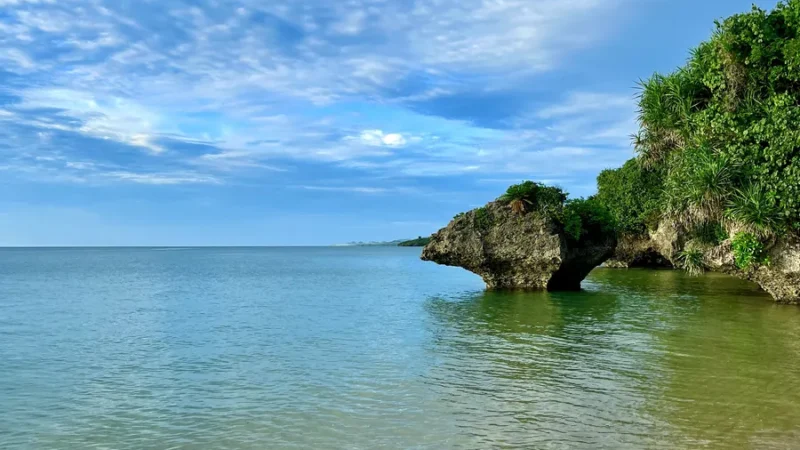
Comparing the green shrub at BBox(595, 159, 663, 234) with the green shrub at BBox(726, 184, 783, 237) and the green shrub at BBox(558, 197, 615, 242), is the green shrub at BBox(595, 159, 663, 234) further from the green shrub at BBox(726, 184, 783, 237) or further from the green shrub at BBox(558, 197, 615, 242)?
the green shrub at BBox(726, 184, 783, 237)

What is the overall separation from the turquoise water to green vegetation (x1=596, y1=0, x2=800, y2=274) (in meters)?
2.98

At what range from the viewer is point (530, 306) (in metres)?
22.2

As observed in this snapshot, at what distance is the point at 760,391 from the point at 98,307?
24561 mm

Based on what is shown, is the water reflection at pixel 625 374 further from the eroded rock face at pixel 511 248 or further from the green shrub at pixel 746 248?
the eroded rock face at pixel 511 248

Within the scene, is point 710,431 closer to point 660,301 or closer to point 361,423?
point 361,423

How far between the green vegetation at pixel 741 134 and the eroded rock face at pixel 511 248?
5974mm

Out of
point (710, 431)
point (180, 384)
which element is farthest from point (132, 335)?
point (710, 431)

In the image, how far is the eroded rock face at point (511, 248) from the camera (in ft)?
86.1

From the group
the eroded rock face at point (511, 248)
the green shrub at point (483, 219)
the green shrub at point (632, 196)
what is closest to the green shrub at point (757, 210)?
the eroded rock face at point (511, 248)

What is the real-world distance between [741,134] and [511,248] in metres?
10.4

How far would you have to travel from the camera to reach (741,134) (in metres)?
18.5

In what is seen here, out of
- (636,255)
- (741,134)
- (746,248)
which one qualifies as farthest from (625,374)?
(636,255)

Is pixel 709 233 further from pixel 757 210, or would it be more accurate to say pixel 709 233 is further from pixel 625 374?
pixel 625 374

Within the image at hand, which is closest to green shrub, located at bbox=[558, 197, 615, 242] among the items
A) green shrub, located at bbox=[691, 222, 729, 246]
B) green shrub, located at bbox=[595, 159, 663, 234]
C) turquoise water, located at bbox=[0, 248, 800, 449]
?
turquoise water, located at bbox=[0, 248, 800, 449]
